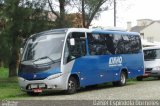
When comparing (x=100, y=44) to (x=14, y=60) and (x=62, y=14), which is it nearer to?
(x=62, y=14)

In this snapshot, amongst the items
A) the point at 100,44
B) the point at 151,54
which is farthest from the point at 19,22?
the point at 151,54

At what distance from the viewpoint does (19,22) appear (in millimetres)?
27656

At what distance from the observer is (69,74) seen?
869 inches

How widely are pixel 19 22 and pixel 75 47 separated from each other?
589 centimetres

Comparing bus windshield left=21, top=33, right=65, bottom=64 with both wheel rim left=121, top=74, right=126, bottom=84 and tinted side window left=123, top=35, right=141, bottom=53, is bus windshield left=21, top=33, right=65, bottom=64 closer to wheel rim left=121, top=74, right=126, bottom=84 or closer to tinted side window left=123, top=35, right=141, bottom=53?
wheel rim left=121, top=74, right=126, bottom=84

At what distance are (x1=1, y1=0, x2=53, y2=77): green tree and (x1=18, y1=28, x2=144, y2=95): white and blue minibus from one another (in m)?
4.33

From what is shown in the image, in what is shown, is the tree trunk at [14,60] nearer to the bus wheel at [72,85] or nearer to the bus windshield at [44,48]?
the bus windshield at [44,48]

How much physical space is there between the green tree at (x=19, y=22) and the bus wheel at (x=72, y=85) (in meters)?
5.81

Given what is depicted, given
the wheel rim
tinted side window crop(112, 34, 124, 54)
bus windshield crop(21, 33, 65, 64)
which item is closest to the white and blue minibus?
bus windshield crop(21, 33, 65, 64)

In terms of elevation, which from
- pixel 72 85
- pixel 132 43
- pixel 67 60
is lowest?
pixel 72 85

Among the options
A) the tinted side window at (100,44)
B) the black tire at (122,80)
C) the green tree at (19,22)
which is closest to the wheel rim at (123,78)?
the black tire at (122,80)

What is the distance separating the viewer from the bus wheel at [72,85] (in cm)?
2208

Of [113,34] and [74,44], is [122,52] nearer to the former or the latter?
[113,34]

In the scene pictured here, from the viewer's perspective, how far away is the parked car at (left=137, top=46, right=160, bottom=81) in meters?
34.1
